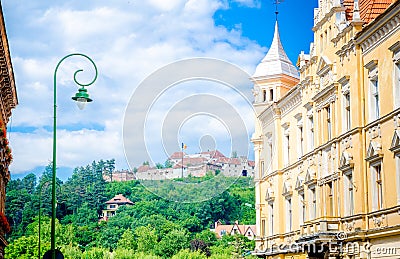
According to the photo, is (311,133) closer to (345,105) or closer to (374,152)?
(345,105)

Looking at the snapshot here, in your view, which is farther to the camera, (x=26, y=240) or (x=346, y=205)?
(x=26, y=240)

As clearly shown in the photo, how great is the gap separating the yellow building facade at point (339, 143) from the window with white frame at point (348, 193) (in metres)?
0.04

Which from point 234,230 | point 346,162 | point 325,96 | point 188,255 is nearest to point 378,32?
point 346,162

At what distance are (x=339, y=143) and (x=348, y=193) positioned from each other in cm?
235

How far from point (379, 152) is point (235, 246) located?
287ft

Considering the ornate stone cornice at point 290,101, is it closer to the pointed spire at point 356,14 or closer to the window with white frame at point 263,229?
the window with white frame at point 263,229

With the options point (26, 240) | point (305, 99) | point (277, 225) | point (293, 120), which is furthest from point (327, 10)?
point (26, 240)

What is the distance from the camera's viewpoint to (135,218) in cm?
12144

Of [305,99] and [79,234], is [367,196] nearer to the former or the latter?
[305,99]

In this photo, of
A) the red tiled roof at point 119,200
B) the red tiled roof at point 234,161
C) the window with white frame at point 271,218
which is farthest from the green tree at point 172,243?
the window with white frame at point 271,218

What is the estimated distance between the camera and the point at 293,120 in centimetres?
4128

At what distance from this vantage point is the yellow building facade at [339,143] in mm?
27562

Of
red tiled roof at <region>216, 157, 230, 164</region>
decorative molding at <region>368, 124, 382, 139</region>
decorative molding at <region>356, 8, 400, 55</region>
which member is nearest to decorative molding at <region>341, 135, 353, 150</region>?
→ decorative molding at <region>368, 124, 382, 139</region>

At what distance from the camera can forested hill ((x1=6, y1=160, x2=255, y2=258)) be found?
11338 centimetres
